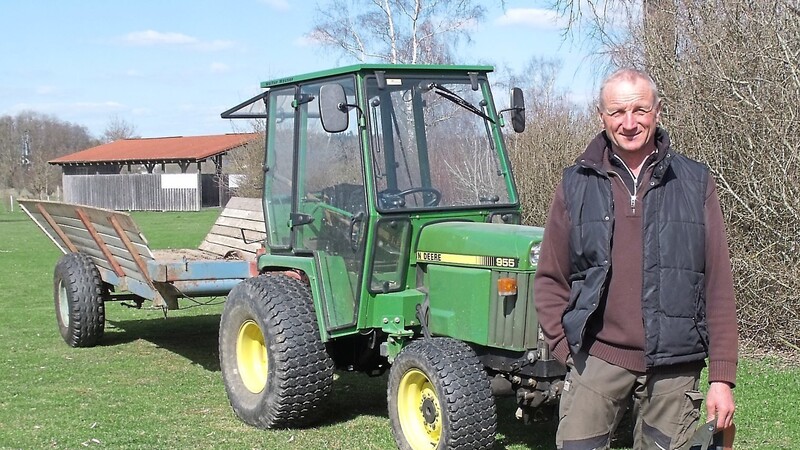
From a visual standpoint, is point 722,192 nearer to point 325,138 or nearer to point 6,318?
point 325,138

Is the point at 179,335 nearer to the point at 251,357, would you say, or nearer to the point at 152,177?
the point at 251,357

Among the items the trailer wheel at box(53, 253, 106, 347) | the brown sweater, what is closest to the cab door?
the brown sweater

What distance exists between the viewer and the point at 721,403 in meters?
3.14

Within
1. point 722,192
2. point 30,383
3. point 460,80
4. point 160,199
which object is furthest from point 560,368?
point 160,199

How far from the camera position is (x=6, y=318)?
1174 centimetres

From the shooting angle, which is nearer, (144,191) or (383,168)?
(383,168)

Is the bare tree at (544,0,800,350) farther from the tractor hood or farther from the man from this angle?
the man

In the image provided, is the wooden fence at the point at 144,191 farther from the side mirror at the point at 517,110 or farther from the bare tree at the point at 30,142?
the side mirror at the point at 517,110

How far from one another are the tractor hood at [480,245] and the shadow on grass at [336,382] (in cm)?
117

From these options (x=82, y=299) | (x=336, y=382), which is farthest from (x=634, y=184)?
(x=82, y=299)

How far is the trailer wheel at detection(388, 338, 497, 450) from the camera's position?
5109mm

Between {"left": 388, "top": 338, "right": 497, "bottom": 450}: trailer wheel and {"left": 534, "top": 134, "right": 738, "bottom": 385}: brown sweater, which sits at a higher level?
{"left": 534, "top": 134, "right": 738, "bottom": 385}: brown sweater

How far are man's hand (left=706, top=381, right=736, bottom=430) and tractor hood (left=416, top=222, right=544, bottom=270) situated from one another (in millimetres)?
2077

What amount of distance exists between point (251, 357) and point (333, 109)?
6.72 feet
